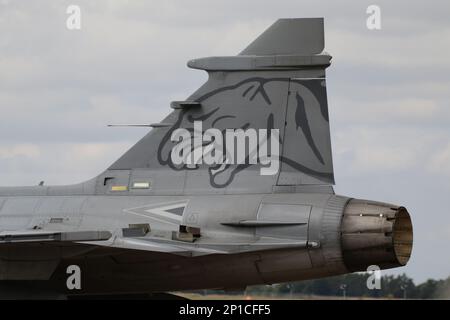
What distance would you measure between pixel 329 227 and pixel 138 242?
2639 millimetres

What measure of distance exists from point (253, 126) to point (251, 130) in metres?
0.07

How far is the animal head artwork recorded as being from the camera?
61.7 feet

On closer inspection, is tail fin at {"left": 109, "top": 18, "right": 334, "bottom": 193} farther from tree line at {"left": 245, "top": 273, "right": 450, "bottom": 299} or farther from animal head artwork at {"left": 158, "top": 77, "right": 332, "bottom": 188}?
tree line at {"left": 245, "top": 273, "right": 450, "bottom": 299}

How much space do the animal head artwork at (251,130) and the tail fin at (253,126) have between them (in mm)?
14

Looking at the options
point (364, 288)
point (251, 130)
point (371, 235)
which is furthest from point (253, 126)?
point (364, 288)

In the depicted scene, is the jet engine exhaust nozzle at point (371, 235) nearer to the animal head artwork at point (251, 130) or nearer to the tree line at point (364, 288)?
the animal head artwork at point (251, 130)

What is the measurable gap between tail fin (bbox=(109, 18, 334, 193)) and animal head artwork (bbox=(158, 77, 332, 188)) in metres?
0.01

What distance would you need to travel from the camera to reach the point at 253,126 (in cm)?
1903

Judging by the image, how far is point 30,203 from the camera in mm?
19438

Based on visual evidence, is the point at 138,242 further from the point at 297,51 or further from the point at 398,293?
the point at 398,293

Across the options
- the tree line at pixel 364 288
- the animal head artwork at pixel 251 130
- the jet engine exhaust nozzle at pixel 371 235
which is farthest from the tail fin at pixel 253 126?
the tree line at pixel 364 288

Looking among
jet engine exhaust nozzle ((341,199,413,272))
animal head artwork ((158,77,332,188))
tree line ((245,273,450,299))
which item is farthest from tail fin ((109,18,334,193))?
tree line ((245,273,450,299))

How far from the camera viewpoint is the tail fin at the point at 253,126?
18.8 metres
